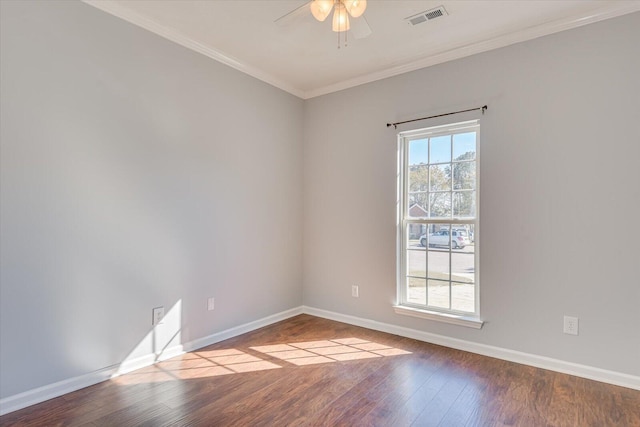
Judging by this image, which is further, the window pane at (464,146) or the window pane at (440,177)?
the window pane at (440,177)

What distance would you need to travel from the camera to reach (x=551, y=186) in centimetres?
259

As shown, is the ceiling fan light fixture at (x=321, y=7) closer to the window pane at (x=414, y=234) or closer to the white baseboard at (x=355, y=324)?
the window pane at (x=414, y=234)

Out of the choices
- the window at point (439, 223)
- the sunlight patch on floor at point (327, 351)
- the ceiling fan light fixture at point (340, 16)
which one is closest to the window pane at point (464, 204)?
the window at point (439, 223)

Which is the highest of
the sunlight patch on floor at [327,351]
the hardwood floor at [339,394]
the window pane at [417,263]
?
the window pane at [417,263]

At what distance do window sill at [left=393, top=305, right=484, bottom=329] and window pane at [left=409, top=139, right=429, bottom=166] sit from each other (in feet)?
4.69

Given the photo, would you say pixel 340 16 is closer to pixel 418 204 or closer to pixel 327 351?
pixel 418 204

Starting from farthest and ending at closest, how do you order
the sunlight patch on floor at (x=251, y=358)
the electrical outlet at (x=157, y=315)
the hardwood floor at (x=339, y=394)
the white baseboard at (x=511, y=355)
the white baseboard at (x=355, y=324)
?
the electrical outlet at (x=157, y=315), the sunlight patch on floor at (x=251, y=358), the white baseboard at (x=511, y=355), the white baseboard at (x=355, y=324), the hardwood floor at (x=339, y=394)

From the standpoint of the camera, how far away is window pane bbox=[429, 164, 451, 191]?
123 inches

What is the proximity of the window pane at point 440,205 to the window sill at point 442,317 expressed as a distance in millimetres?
909

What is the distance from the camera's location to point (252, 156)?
11.4ft

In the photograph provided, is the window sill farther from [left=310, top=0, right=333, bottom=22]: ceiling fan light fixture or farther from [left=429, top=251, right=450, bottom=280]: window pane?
[left=310, top=0, right=333, bottom=22]: ceiling fan light fixture

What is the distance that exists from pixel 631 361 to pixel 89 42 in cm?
434

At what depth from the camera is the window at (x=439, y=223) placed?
9.86 feet

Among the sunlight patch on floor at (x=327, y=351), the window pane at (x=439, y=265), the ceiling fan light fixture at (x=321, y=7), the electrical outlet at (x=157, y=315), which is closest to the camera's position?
the ceiling fan light fixture at (x=321, y=7)
